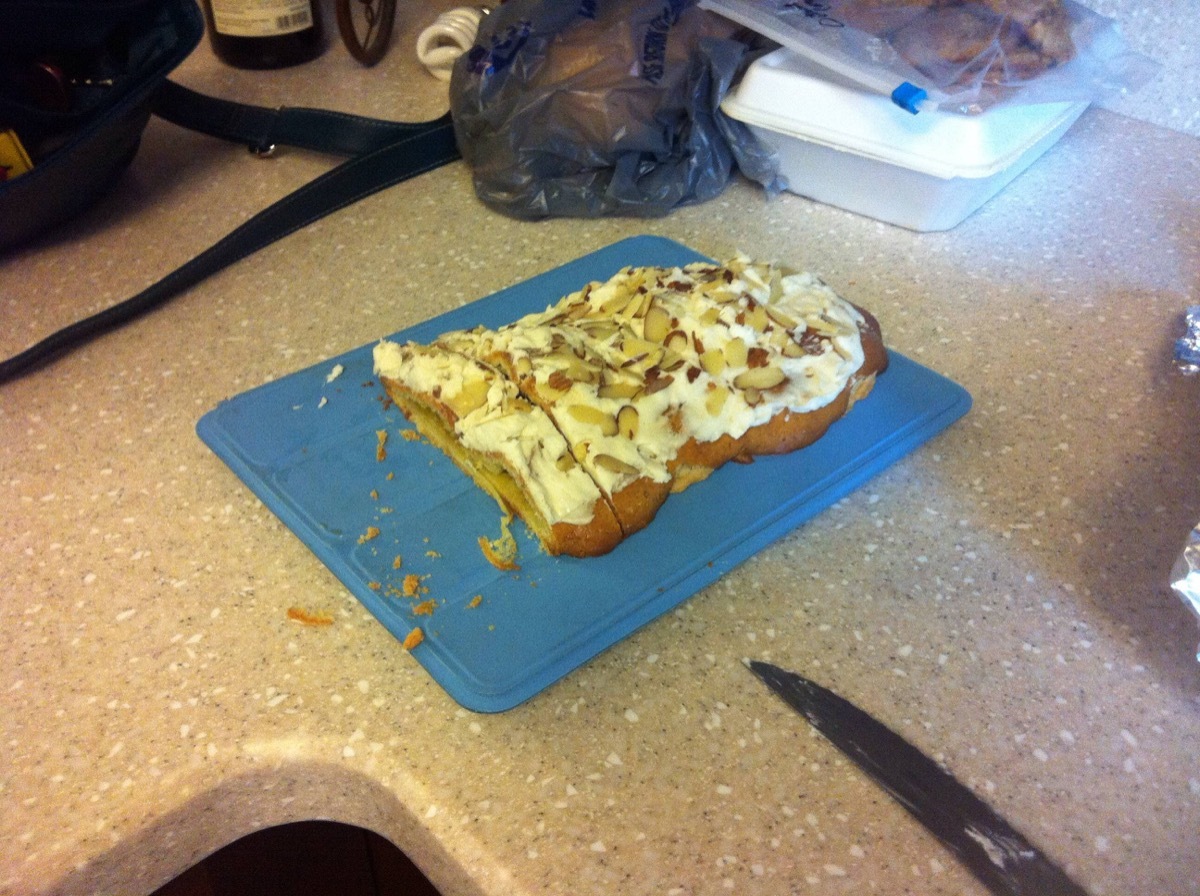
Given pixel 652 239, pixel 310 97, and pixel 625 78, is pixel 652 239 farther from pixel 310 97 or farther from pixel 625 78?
pixel 310 97

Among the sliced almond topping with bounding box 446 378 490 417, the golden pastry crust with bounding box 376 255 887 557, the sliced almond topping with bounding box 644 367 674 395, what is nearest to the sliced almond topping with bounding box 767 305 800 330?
the golden pastry crust with bounding box 376 255 887 557

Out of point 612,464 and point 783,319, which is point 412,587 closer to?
point 612,464

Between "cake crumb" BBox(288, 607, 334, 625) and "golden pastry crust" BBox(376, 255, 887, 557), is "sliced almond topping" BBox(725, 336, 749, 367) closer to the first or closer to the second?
"golden pastry crust" BBox(376, 255, 887, 557)

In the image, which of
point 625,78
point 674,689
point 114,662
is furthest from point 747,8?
point 114,662

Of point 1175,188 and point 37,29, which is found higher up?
point 37,29

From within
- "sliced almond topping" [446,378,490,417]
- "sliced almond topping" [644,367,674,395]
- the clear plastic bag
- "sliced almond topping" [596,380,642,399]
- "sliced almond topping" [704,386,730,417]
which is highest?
the clear plastic bag
